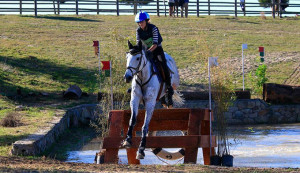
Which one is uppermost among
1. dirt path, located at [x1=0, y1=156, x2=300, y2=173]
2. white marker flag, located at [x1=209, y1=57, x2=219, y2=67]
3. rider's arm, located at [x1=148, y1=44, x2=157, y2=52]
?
rider's arm, located at [x1=148, y1=44, x2=157, y2=52]

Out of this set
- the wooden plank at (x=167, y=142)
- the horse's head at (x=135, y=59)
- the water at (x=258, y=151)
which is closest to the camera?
the horse's head at (x=135, y=59)

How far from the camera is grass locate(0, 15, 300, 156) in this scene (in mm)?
16500

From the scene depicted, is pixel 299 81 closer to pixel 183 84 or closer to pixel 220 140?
pixel 183 84

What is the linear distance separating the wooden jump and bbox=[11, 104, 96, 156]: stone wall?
1543 millimetres

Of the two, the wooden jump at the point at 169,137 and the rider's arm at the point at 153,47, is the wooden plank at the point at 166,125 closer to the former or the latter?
the wooden jump at the point at 169,137

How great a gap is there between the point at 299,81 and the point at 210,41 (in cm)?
1001

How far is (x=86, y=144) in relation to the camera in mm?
16656

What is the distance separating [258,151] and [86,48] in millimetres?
20325

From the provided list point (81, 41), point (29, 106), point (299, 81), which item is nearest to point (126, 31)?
point (81, 41)

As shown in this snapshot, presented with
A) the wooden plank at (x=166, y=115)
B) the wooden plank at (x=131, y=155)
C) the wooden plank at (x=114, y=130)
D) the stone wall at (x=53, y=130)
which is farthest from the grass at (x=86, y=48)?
the wooden plank at (x=131, y=155)

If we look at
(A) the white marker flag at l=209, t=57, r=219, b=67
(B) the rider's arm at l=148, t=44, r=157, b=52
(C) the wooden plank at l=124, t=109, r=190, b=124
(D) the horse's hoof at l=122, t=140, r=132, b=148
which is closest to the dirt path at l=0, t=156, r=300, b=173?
(D) the horse's hoof at l=122, t=140, r=132, b=148

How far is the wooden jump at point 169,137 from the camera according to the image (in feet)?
39.8

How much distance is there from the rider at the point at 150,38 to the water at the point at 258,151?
2184mm

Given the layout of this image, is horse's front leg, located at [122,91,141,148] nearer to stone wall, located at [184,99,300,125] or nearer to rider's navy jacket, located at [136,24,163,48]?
rider's navy jacket, located at [136,24,163,48]
